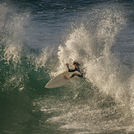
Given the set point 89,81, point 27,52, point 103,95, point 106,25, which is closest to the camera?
point 103,95

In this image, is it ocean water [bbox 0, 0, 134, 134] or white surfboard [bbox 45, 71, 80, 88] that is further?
white surfboard [bbox 45, 71, 80, 88]

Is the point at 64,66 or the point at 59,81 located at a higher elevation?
the point at 64,66

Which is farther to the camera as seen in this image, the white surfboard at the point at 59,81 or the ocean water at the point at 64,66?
the white surfboard at the point at 59,81

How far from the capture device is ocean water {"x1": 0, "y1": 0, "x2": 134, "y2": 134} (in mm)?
6309

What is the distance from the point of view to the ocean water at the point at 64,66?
631 centimetres

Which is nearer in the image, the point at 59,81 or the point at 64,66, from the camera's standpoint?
the point at 59,81

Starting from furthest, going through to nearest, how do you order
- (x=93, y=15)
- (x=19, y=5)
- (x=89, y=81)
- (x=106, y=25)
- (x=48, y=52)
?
1. (x=19, y=5)
2. (x=93, y=15)
3. (x=106, y=25)
4. (x=48, y=52)
5. (x=89, y=81)

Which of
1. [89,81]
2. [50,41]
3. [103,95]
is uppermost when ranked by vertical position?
[50,41]

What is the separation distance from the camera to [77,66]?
7445 mm

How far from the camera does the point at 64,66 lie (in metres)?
9.44

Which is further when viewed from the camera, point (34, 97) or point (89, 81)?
point (89, 81)

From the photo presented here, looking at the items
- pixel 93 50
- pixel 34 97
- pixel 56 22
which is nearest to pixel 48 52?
pixel 93 50

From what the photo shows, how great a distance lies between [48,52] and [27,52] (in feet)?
5.75

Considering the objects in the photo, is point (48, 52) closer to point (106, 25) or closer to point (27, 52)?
point (27, 52)
